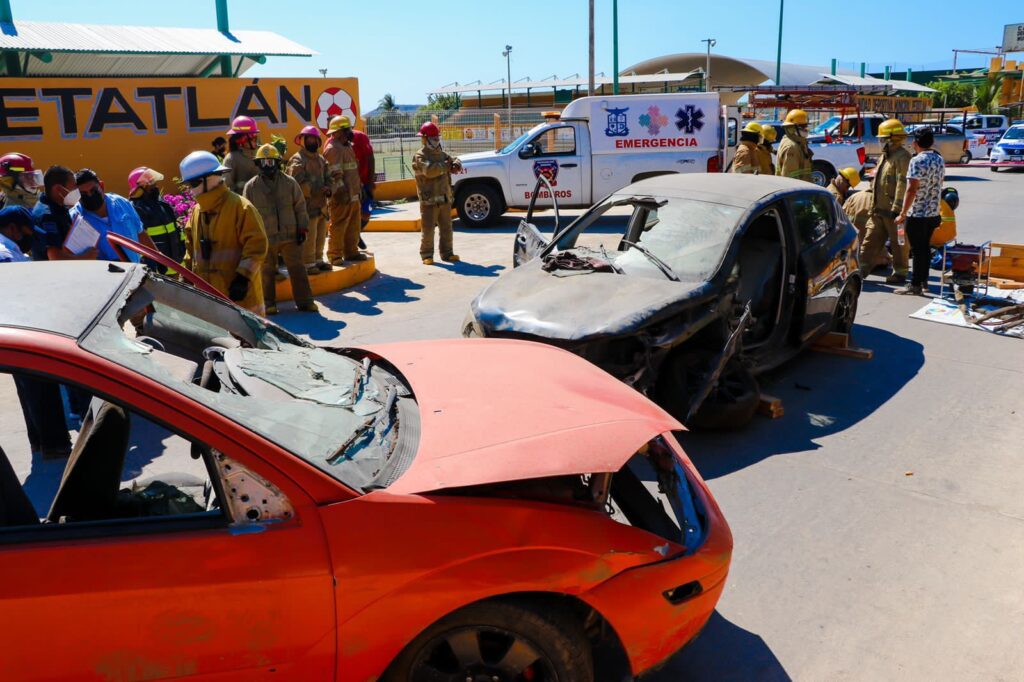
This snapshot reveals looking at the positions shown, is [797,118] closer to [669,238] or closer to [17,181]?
[669,238]

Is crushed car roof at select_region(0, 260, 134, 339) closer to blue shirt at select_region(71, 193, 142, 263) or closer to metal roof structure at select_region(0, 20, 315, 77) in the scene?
blue shirt at select_region(71, 193, 142, 263)

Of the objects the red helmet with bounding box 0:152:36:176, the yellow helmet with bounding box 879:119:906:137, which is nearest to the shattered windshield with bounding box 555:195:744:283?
the red helmet with bounding box 0:152:36:176

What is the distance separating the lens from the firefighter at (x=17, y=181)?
664cm

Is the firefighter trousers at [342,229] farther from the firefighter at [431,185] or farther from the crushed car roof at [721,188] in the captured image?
the crushed car roof at [721,188]

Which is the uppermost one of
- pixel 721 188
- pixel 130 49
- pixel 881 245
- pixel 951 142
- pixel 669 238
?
pixel 130 49

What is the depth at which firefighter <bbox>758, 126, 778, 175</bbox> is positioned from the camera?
1154cm

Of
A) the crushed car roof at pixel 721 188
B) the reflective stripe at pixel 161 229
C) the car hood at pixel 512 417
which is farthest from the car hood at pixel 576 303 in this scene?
the reflective stripe at pixel 161 229

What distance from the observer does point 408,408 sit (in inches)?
124

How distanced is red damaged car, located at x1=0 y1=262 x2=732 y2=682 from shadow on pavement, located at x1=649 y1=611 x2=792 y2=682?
1.37 ft

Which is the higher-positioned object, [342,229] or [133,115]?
[133,115]

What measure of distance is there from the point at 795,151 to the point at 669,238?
224 inches

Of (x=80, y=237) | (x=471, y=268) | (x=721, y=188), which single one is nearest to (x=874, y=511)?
(x=721, y=188)

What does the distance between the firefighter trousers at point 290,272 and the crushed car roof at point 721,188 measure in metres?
3.48

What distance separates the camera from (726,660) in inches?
133
